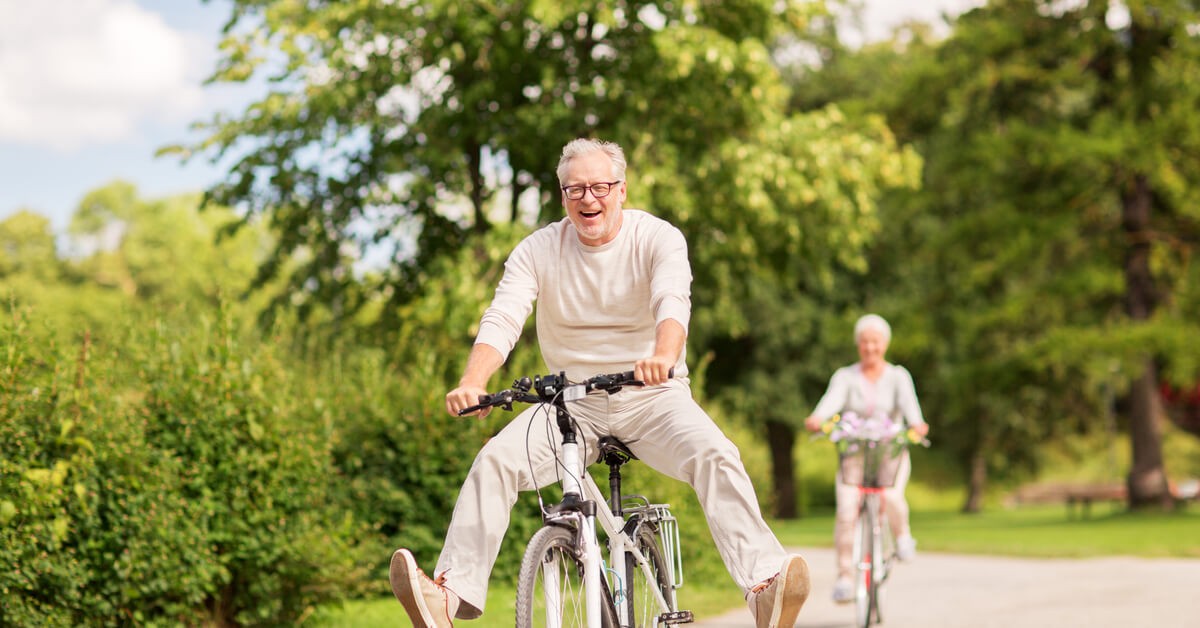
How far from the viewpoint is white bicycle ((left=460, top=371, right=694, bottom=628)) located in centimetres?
437

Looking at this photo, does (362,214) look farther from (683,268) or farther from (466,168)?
(683,268)

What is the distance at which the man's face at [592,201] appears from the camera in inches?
194

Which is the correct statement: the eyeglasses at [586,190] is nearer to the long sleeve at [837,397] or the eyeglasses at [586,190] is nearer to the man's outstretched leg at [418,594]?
the man's outstretched leg at [418,594]

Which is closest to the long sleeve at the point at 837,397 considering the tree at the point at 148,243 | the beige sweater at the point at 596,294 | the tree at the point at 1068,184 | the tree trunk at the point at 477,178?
the beige sweater at the point at 596,294

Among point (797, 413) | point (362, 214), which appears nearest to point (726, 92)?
point (362, 214)

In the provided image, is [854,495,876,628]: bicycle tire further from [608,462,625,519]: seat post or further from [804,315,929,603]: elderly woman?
[608,462,625,519]: seat post

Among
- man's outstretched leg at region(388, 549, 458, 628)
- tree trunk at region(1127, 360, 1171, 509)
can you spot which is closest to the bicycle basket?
man's outstretched leg at region(388, 549, 458, 628)

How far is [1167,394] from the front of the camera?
159ft

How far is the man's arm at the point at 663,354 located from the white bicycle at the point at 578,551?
0.19 ft

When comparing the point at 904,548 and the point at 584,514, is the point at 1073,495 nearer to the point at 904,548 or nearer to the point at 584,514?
the point at 904,548

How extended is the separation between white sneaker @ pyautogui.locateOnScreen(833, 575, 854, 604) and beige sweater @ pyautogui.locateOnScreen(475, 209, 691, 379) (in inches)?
175

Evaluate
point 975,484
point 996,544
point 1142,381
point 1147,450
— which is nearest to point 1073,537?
point 996,544

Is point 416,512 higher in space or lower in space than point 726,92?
lower

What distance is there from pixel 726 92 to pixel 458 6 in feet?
12.5
